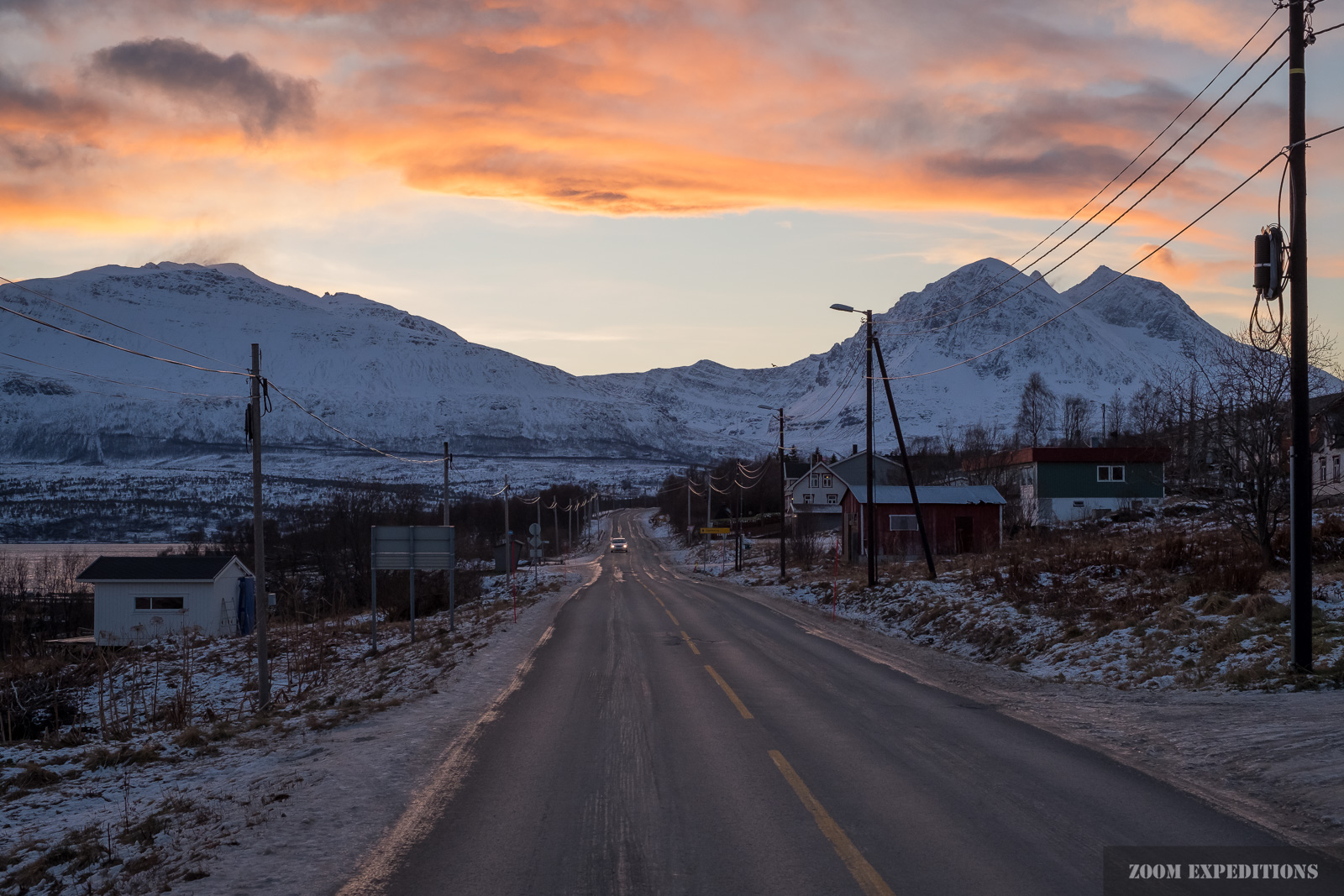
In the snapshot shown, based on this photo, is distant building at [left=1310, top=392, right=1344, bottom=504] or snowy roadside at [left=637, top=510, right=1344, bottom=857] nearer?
snowy roadside at [left=637, top=510, right=1344, bottom=857]

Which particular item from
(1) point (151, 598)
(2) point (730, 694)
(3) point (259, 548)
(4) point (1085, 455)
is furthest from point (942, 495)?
(1) point (151, 598)

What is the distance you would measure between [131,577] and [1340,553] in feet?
179

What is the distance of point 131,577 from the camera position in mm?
50688

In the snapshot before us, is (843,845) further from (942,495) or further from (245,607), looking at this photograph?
(245,607)

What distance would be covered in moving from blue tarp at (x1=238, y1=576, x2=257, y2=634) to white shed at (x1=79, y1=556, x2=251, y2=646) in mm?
1885

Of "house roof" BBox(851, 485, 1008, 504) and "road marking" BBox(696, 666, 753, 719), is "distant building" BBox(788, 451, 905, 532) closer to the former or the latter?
"house roof" BBox(851, 485, 1008, 504)

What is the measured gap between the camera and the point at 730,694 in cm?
1413

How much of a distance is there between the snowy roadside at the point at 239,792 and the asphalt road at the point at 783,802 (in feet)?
2.57

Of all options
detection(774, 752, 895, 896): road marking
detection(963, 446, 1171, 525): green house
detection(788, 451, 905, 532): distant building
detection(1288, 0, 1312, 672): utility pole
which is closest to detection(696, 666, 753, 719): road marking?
detection(774, 752, 895, 896): road marking

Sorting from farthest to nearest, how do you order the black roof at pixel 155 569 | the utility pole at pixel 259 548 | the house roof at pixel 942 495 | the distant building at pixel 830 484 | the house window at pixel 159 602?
the distant building at pixel 830 484 → the house roof at pixel 942 495 → the house window at pixel 159 602 → the black roof at pixel 155 569 → the utility pole at pixel 259 548

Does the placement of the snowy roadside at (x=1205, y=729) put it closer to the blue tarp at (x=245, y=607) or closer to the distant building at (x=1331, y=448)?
the distant building at (x=1331, y=448)

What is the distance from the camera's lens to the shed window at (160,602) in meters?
51.0

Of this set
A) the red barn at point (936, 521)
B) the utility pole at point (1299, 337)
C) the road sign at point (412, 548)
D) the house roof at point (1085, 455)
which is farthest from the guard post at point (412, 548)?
the house roof at point (1085, 455)

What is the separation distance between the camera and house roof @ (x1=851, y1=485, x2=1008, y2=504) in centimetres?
5581
